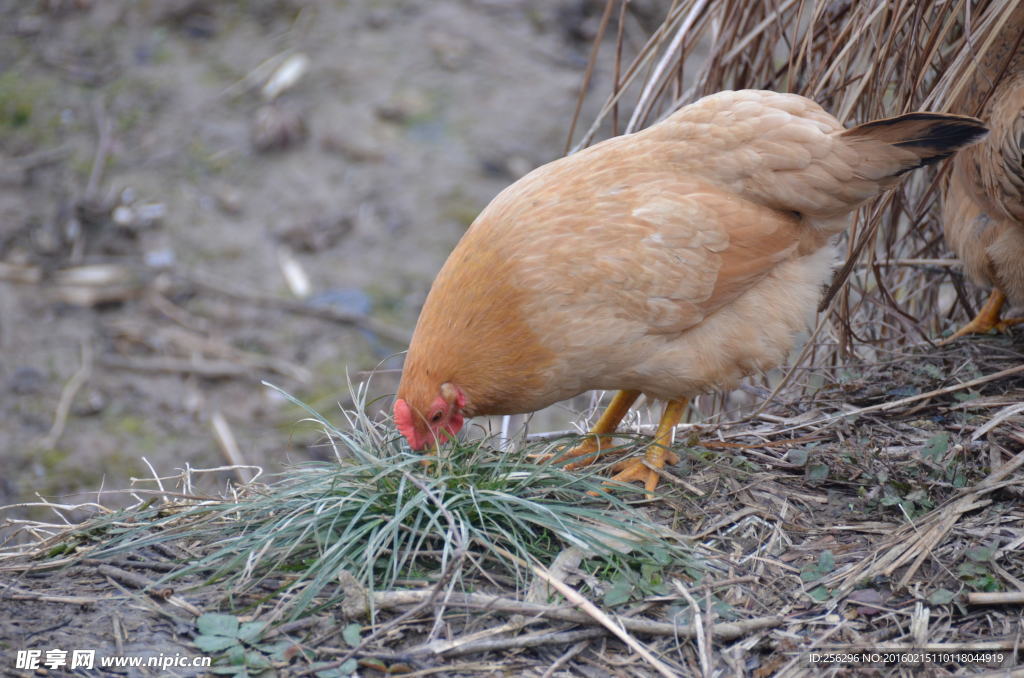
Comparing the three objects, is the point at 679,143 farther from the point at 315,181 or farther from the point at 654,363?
the point at 315,181

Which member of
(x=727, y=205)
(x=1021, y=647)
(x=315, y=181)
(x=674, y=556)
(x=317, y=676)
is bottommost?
(x=315, y=181)

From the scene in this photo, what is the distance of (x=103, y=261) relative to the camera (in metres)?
5.81

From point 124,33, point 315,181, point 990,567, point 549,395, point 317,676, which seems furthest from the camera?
point 124,33

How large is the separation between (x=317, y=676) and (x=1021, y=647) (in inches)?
71.4

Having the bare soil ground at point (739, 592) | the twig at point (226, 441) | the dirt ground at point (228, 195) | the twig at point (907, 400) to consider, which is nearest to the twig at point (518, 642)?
the bare soil ground at point (739, 592)

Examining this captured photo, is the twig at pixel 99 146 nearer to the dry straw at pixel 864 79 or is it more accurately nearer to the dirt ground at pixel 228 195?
the dirt ground at pixel 228 195

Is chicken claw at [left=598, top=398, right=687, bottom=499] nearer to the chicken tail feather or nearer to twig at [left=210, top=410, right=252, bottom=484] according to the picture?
the chicken tail feather

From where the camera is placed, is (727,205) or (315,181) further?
(315,181)

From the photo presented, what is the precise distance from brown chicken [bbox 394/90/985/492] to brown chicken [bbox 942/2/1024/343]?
49 cm

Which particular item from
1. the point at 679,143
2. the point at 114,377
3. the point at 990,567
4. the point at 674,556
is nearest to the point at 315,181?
the point at 114,377

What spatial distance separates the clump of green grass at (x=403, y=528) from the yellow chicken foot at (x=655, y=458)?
0.17m

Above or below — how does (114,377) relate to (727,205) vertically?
below

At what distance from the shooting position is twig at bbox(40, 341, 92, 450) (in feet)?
15.9

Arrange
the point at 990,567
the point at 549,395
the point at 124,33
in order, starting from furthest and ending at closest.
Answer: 1. the point at 124,33
2. the point at 549,395
3. the point at 990,567
